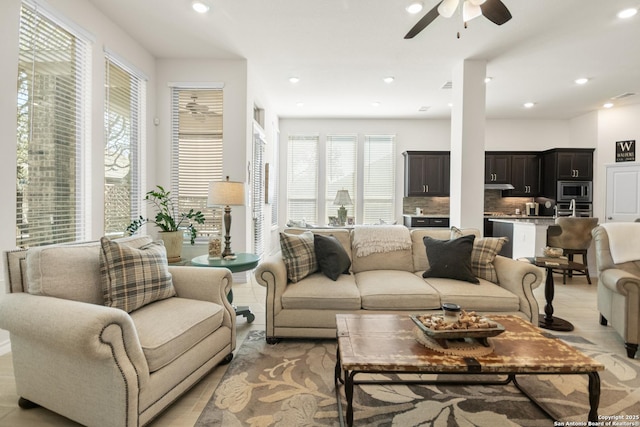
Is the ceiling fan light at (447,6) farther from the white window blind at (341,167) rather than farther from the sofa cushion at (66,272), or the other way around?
the white window blind at (341,167)

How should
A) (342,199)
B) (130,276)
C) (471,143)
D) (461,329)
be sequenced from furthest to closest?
(342,199), (471,143), (130,276), (461,329)

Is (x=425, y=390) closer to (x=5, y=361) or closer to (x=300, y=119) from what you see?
(x=5, y=361)

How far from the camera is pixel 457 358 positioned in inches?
61.8

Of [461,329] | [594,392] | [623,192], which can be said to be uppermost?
[623,192]

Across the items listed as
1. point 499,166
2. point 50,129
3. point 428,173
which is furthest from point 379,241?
point 499,166

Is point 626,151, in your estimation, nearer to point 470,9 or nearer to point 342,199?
point 342,199

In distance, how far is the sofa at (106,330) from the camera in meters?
1.51

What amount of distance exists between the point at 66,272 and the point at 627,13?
5208 millimetres

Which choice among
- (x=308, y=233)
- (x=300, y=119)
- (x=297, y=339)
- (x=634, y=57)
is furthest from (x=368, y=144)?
(x=297, y=339)

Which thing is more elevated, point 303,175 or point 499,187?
point 303,175

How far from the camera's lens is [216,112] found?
455 cm

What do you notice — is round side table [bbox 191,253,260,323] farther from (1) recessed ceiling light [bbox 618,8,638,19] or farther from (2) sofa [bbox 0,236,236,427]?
(1) recessed ceiling light [bbox 618,8,638,19]

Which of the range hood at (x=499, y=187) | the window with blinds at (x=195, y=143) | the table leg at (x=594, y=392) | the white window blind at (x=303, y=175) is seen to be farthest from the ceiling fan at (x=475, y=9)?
the white window blind at (x=303, y=175)

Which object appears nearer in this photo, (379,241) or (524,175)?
(379,241)
